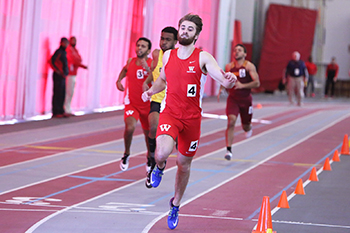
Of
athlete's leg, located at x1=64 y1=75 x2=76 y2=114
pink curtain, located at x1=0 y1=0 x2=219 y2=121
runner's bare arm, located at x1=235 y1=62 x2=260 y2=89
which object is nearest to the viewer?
runner's bare arm, located at x1=235 y1=62 x2=260 y2=89

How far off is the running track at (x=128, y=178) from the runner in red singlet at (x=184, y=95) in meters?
0.64

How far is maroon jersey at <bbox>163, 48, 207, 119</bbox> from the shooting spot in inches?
215

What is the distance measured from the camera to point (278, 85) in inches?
1251

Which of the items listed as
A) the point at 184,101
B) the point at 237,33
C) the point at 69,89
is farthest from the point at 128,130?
the point at 237,33

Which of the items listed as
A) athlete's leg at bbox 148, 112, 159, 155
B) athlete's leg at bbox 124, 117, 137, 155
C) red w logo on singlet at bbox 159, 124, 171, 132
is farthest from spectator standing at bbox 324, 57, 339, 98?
red w logo on singlet at bbox 159, 124, 171, 132

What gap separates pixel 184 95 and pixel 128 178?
10.1ft

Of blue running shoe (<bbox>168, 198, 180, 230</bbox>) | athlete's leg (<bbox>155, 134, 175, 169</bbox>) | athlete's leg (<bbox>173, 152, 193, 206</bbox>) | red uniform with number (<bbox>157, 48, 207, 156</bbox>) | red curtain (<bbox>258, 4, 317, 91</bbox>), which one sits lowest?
blue running shoe (<bbox>168, 198, 180, 230</bbox>)

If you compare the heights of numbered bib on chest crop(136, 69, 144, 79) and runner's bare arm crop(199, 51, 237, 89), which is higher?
runner's bare arm crop(199, 51, 237, 89)

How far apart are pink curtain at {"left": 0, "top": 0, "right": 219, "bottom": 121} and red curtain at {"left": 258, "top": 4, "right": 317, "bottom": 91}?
9190 mm

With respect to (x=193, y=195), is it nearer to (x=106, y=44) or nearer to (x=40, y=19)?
(x=40, y=19)

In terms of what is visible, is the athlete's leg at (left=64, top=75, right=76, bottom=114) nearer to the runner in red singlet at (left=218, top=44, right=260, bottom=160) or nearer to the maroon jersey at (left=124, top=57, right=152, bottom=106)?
the runner in red singlet at (left=218, top=44, right=260, bottom=160)

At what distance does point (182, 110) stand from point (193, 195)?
2.01 metres

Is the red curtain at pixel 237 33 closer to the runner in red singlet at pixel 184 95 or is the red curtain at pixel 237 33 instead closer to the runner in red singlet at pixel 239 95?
the runner in red singlet at pixel 239 95

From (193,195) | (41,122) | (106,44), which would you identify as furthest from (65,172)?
(106,44)
